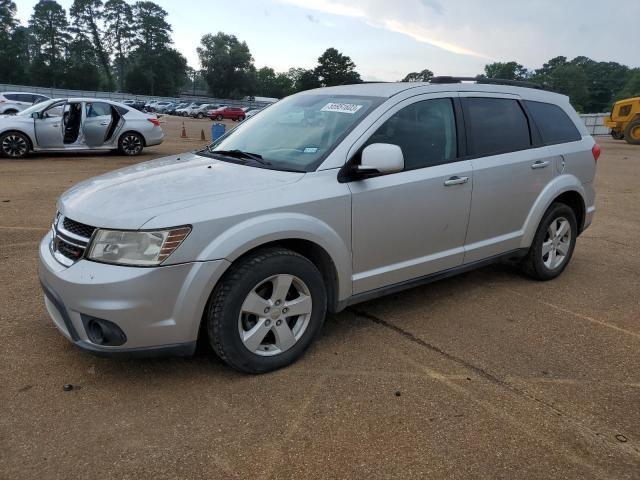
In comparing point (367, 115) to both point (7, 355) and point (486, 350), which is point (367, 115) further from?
point (7, 355)

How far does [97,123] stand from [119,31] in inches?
4568

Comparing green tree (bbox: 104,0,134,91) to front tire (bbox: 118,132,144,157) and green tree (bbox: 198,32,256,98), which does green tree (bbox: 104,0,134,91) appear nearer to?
green tree (bbox: 198,32,256,98)

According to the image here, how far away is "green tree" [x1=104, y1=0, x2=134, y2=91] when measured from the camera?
112750mm

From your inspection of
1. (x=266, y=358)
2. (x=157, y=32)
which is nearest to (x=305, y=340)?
(x=266, y=358)

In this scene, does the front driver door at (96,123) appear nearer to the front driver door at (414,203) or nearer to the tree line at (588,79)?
the front driver door at (414,203)

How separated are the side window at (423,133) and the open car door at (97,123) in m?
11.1

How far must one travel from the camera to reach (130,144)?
13938 millimetres

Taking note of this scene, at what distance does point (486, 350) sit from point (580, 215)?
94.3 inches

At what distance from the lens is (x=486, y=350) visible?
357 centimetres

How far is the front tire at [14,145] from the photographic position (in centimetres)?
1227

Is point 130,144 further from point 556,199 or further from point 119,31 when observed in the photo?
point 119,31

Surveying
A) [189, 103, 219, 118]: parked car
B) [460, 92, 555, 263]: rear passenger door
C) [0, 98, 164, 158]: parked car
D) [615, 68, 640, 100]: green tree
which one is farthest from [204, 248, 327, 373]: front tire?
[615, 68, 640, 100]: green tree

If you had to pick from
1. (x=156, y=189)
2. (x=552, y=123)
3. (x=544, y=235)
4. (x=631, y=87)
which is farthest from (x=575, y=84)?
(x=156, y=189)

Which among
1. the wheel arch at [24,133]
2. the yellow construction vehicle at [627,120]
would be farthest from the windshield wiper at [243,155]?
the yellow construction vehicle at [627,120]
